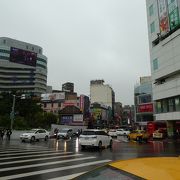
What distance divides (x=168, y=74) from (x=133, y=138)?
14.5 m

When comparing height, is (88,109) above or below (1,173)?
above

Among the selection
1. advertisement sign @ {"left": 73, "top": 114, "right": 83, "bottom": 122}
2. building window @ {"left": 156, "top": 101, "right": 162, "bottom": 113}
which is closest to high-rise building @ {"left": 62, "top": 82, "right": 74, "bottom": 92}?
advertisement sign @ {"left": 73, "top": 114, "right": 83, "bottom": 122}

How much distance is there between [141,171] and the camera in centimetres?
336

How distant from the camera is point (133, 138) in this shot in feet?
155

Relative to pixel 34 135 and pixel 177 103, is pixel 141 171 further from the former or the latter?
pixel 177 103

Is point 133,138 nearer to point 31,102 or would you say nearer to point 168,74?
point 168,74

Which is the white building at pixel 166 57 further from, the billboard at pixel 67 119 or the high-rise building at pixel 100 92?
the high-rise building at pixel 100 92

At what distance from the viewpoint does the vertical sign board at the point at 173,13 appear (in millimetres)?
52219

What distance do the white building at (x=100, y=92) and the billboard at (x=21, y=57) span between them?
184 feet

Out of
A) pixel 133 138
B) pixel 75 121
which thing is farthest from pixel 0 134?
pixel 75 121

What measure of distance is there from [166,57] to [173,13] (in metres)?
7.51

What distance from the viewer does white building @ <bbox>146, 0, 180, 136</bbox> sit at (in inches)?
2077

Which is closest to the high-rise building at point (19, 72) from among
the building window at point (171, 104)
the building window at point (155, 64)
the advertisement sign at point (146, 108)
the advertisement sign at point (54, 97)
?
the advertisement sign at point (54, 97)

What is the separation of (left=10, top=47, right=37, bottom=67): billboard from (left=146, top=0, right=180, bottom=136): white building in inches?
2435
